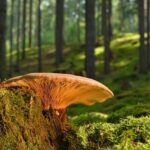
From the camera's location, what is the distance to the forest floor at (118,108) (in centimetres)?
366

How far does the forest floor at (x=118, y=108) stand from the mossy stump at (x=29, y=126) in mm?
225

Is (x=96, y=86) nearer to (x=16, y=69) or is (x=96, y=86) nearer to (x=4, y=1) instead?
(x=4, y=1)

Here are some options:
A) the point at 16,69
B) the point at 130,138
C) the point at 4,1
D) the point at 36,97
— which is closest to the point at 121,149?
the point at 130,138

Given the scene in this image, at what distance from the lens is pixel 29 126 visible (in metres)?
3.27

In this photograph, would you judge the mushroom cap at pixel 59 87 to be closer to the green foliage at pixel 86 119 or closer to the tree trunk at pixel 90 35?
the green foliage at pixel 86 119

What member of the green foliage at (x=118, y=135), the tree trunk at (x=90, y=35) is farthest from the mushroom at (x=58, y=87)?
the tree trunk at (x=90, y=35)

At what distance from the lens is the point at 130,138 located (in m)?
3.67

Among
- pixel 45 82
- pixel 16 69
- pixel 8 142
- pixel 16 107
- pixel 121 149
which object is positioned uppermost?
pixel 45 82

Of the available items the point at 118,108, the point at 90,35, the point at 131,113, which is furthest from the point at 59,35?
the point at 131,113

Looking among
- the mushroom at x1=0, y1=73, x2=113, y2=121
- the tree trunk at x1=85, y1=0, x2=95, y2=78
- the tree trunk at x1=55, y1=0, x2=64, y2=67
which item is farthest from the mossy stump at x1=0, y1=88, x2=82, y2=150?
the tree trunk at x1=55, y1=0, x2=64, y2=67

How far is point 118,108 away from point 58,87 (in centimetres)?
757

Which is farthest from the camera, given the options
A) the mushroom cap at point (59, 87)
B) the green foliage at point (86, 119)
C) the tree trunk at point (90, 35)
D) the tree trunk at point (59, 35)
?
the tree trunk at point (59, 35)

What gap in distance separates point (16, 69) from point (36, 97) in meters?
33.6

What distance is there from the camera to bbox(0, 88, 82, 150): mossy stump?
311cm
